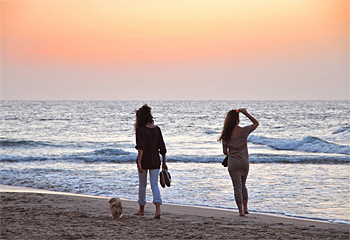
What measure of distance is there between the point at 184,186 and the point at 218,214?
124 inches

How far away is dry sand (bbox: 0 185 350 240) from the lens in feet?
17.2

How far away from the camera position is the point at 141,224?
5.86 m

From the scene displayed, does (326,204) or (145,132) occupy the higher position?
(145,132)

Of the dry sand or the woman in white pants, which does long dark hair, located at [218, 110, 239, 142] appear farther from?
the dry sand

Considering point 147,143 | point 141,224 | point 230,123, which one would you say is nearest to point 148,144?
point 147,143

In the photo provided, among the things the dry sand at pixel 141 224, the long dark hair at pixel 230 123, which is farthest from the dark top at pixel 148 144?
the long dark hair at pixel 230 123

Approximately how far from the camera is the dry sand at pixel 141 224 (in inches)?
206

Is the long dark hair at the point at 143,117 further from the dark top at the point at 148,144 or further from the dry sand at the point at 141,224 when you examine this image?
the dry sand at the point at 141,224

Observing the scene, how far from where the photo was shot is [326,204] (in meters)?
8.11

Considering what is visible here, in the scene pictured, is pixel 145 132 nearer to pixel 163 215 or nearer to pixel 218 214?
pixel 163 215

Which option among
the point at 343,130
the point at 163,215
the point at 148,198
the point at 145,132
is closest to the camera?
the point at 145,132

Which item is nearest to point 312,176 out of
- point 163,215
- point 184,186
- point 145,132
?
point 184,186

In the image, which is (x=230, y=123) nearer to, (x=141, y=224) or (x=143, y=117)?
(x=143, y=117)

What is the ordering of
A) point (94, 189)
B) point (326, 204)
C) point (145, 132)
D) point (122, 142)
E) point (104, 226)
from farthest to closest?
point (122, 142)
point (94, 189)
point (326, 204)
point (145, 132)
point (104, 226)
